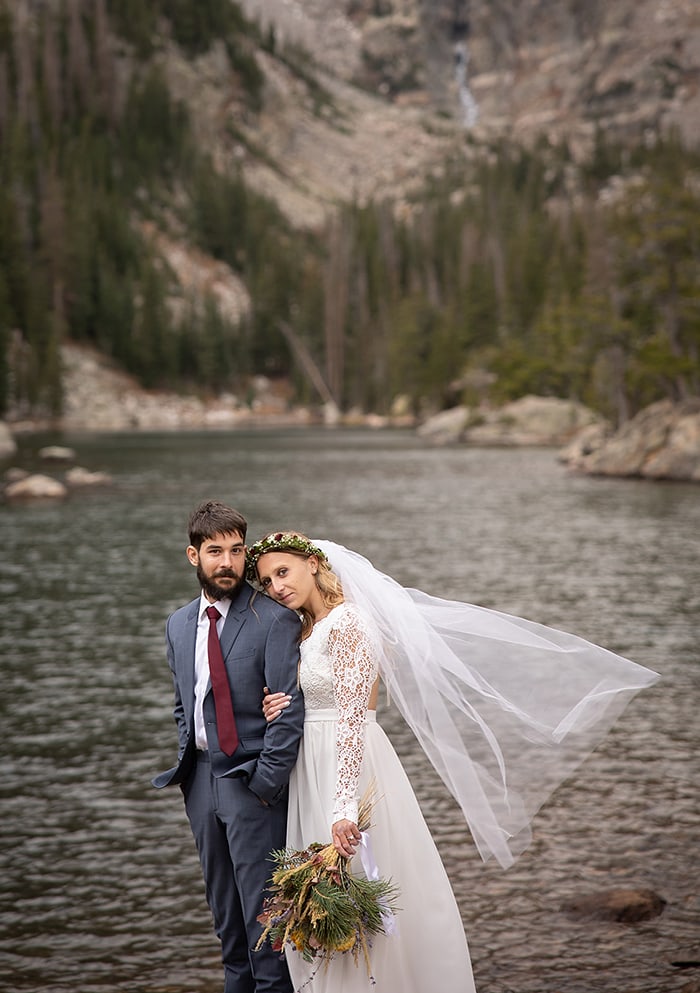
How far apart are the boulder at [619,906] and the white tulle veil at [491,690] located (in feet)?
6.36

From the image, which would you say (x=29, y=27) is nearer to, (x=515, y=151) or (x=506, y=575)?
(x=515, y=151)

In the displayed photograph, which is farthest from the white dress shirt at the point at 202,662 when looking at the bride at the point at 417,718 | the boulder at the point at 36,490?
the boulder at the point at 36,490

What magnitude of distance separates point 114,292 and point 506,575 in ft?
310

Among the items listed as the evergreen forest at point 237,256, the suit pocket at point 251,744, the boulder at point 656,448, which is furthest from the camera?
the evergreen forest at point 237,256

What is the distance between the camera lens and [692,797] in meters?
9.20

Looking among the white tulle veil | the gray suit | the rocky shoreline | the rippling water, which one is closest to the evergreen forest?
the rocky shoreline

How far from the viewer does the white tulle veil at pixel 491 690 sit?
4.87 metres

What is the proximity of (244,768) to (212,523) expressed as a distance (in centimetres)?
93

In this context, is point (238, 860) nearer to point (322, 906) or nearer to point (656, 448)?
point (322, 906)

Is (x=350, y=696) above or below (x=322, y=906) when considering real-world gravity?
above

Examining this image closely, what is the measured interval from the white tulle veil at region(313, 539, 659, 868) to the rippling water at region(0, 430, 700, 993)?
1551mm

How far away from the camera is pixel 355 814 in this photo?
4.23 metres

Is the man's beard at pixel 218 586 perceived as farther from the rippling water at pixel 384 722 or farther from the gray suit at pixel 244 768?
the rippling water at pixel 384 722

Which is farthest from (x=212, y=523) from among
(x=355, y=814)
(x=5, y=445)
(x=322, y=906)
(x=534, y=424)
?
(x=534, y=424)
